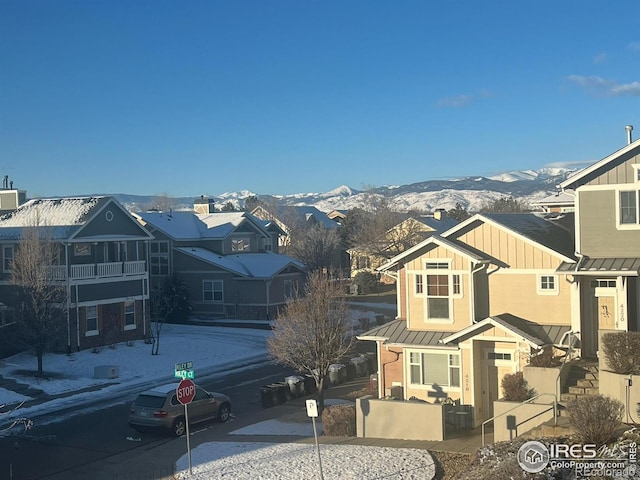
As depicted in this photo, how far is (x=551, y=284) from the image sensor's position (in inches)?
902

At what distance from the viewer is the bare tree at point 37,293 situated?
33.6 m

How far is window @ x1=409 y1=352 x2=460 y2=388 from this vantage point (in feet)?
76.7

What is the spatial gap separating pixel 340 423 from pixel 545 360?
5786 mm

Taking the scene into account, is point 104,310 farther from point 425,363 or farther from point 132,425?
point 425,363

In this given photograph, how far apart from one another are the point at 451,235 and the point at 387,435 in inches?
273

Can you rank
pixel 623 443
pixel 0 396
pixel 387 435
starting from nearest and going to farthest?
pixel 623 443, pixel 387 435, pixel 0 396

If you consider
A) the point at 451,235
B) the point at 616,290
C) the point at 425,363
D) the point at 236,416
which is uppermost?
the point at 451,235

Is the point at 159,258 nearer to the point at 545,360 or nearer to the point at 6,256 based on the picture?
the point at 6,256

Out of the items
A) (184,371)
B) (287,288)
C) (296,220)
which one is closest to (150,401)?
(184,371)

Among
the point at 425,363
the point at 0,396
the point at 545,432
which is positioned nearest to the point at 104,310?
the point at 0,396

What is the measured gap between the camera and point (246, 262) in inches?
2144

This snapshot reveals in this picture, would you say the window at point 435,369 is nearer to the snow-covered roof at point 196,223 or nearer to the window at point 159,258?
the window at point 159,258

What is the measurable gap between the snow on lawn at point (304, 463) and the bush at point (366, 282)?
48.5 m

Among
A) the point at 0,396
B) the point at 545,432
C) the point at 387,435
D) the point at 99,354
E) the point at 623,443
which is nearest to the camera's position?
the point at 623,443
